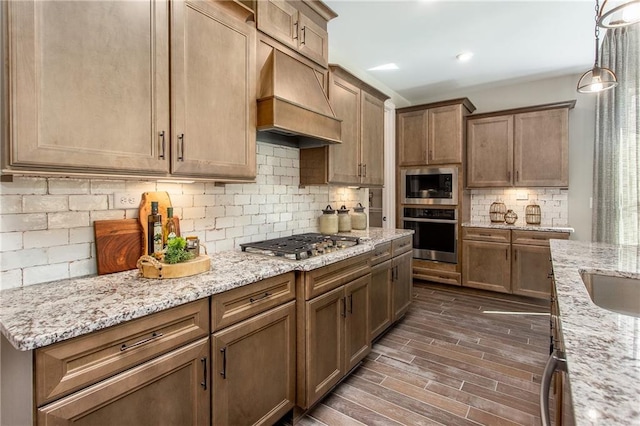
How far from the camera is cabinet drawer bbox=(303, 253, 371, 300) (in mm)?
1891

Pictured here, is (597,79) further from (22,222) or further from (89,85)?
(22,222)

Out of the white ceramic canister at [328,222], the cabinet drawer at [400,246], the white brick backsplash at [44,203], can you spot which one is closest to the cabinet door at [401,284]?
the cabinet drawer at [400,246]

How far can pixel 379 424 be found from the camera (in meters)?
1.90

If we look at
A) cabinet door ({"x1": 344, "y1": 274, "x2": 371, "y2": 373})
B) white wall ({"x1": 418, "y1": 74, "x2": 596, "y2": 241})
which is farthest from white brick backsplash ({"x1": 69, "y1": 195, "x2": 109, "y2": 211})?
white wall ({"x1": 418, "y1": 74, "x2": 596, "y2": 241})

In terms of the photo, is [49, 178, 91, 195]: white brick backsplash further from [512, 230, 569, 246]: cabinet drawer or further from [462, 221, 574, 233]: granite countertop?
[512, 230, 569, 246]: cabinet drawer

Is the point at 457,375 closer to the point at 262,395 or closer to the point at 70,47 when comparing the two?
the point at 262,395

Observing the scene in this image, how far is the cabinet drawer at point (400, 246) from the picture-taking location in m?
3.07

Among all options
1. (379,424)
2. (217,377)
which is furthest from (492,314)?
(217,377)

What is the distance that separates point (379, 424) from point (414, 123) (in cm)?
395

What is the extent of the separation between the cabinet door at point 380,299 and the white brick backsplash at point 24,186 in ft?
7.00

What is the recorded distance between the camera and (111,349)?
1079mm

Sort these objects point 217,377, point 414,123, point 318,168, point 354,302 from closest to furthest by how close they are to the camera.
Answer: point 217,377 < point 354,302 < point 318,168 < point 414,123

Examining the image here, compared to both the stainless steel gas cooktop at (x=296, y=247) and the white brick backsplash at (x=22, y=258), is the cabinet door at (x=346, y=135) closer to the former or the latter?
the stainless steel gas cooktop at (x=296, y=247)

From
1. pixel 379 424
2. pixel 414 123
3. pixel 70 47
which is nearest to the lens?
pixel 70 47
